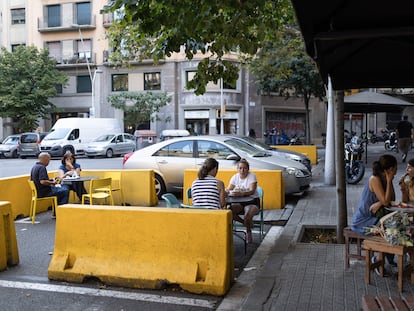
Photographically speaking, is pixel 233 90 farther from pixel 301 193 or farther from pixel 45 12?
pixel 301 193

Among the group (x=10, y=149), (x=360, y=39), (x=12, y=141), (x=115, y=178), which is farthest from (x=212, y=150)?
(x=12, y=141)

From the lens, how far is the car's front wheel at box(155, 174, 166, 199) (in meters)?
11.2

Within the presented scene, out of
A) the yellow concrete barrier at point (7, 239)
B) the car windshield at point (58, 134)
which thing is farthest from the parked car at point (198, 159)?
the car windshield at point (58, 134)

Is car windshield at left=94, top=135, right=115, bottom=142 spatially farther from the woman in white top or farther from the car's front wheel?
the woman in white top

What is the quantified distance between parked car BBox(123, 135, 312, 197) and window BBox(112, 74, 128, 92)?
29256 millimetres

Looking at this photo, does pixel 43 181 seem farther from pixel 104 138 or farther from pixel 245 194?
pixel 104 138

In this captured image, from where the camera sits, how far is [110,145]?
28234 mm

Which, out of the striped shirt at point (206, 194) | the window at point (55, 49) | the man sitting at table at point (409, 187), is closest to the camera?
the man sitting at table at point (409, 187)

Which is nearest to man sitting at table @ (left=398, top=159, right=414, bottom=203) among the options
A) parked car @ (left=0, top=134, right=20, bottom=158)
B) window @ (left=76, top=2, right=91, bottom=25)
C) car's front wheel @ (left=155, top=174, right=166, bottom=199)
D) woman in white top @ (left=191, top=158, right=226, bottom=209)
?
woman in white top @ (left=191, top=158, right=226, bottom=209)

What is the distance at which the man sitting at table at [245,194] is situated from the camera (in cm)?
683

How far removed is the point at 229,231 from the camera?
4.90 m

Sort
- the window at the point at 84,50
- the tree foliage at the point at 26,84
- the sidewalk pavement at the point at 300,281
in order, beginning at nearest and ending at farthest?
the sidewalk pavement at the point at 300,281 < the tree foliage at the point at 26,84 < the window at the point at 84,50

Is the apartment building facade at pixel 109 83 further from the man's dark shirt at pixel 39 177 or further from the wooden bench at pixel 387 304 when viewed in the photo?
the wooden bench at pixel 387 304

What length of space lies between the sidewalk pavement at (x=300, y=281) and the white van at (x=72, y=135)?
22689 mm
